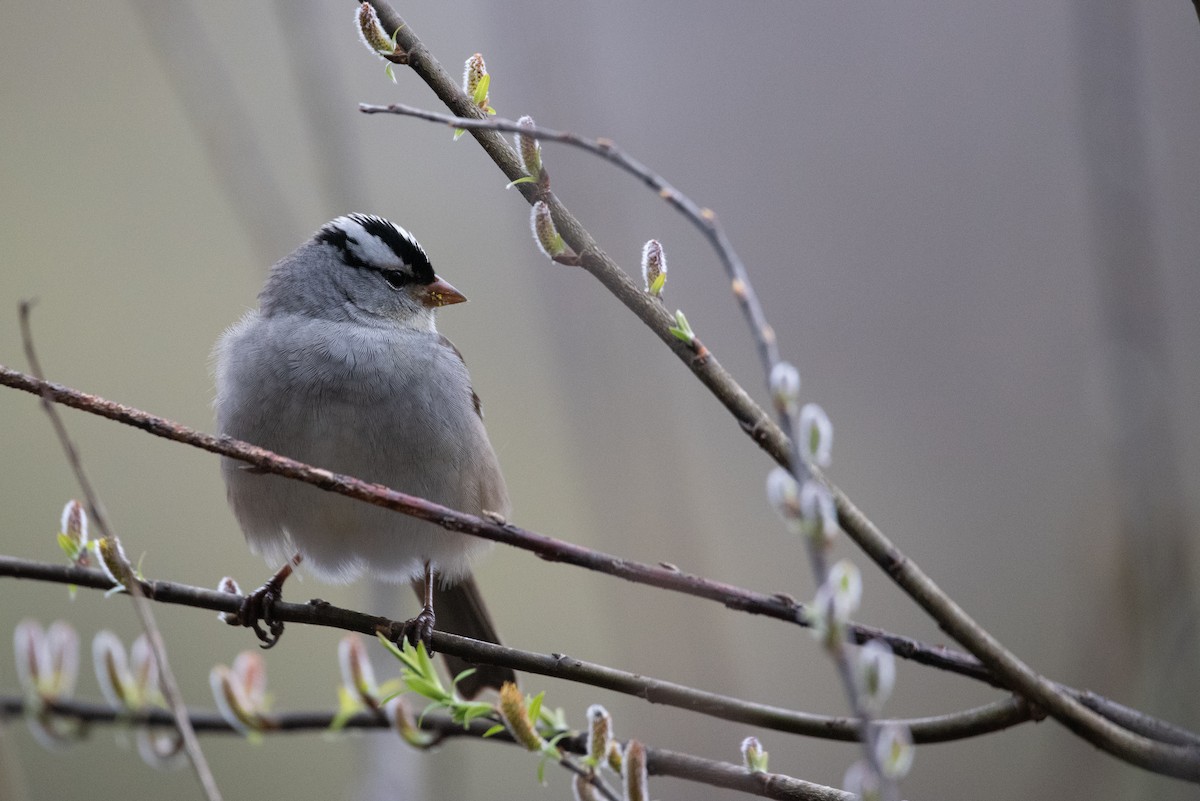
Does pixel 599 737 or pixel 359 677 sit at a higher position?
pixel 359 677

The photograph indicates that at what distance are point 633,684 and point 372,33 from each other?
1042 mm

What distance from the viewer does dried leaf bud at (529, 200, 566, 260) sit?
5.12 feet

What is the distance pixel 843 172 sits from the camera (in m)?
5.44

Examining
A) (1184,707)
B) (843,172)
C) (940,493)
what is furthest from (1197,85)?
(1184,707)

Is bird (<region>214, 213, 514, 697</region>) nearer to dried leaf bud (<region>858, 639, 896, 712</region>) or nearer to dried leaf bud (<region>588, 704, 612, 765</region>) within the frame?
dried leaf bud (<region>588, 704, 612, 765</region>)

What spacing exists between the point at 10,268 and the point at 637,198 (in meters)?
3.11

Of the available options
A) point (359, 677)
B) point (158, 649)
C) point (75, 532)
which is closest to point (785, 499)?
point (158, 649)

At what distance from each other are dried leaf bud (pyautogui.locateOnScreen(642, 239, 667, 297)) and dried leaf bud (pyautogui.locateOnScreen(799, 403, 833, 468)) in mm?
501

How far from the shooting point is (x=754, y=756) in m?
1.51

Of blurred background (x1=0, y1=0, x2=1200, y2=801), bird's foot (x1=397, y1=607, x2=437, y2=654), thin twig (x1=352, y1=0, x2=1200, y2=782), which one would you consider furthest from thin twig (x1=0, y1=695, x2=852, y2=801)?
blurred background (x1=0, y1=0, x2=1200, y2=801)

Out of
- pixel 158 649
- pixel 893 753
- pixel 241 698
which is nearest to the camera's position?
pixel 893 753

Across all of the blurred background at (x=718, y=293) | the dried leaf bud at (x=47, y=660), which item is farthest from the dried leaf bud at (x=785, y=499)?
the blurred background at (x=718, y=293)

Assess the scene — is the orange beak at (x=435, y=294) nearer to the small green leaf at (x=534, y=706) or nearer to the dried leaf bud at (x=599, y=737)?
the small green leaf at (x=534, y=706)

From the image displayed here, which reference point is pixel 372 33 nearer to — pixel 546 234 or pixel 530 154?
pixel 530 154
